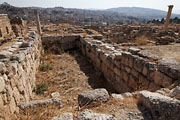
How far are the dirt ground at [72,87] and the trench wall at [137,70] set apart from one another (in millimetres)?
611

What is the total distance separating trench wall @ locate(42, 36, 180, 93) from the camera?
A: 359 cm

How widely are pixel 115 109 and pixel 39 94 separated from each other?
10.5 feet

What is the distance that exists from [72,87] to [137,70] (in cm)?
270

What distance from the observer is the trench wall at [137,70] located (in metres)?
3.59

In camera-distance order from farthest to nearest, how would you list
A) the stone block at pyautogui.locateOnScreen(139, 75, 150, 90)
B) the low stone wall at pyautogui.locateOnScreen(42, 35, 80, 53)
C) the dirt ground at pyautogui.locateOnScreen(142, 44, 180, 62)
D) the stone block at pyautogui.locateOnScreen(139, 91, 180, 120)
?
1. the low stone wall at pyautogui.locateOnScreen(42, 35, 80, 53)
2. the dirt ground at pyautogui.locateOnScreen(142, 44, 180, 62)
3. the stone block at pyautogui.locateOnScreen(139, 75, 150, 90)
4. the stone block at pyautogui.locateOnScreen(139, 91, 180, 120)

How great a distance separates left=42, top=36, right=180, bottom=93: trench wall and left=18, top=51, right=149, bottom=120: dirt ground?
61 centimetres

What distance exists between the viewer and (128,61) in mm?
4910

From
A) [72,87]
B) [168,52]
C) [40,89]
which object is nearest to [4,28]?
[40,89]

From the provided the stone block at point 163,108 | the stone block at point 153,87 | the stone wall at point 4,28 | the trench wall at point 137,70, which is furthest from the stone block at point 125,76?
the stone wall at point 4,28

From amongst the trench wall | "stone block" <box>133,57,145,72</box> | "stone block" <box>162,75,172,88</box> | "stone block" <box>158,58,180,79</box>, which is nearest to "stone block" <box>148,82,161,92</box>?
the trench wall

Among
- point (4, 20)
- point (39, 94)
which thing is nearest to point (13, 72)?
point (39, 94)

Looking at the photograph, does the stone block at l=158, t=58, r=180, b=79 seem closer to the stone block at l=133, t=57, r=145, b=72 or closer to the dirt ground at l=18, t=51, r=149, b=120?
the stone block at l=133, t=57, r=145, b=72

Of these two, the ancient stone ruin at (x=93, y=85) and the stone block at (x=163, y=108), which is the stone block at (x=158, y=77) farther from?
the stone block at (x=163, y=108)

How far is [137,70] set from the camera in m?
4.52
